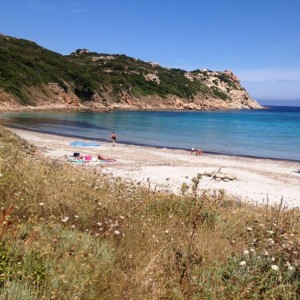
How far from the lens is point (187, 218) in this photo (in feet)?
18.0

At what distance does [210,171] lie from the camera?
20594mm

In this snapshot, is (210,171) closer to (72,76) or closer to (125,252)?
(125,252)

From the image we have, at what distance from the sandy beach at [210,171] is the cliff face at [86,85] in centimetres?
4717

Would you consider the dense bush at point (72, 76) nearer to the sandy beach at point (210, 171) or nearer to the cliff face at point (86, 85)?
the cliff face at point (86, 85)

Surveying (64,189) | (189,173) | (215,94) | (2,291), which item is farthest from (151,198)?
(215,94)

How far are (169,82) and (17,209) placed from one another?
124 meters

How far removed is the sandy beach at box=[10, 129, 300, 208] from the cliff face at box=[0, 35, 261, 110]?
155ft

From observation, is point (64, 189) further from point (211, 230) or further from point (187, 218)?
point (211, 230)

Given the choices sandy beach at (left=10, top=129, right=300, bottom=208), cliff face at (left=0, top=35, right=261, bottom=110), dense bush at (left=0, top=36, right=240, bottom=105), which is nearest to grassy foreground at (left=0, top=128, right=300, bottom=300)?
sandy beach at (left=10, top=129, right=300, bottom=208)

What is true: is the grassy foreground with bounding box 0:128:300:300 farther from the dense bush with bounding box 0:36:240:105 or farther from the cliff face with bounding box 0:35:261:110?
the dense bush with bounding box 0:36:240:105

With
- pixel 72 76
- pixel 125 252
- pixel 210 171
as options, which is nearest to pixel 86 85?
pixel 72 76

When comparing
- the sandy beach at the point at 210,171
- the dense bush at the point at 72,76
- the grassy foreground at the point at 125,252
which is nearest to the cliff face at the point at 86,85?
the dense bush at the point at 72,76

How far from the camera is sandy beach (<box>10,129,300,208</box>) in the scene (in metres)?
15.9

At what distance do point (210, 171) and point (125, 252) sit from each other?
17.2 meters
